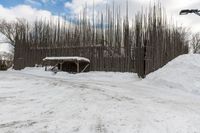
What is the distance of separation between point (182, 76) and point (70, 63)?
9363 mm

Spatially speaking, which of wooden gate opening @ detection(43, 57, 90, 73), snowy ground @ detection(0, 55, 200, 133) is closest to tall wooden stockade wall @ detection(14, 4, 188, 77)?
wooden gate opening @ detection(43, 57, 90, 73)

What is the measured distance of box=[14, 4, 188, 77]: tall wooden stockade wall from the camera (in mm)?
16328

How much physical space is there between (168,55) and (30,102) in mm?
12381

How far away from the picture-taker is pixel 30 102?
21.7 ft

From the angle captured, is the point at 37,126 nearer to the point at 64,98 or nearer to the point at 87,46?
the point at 64,98

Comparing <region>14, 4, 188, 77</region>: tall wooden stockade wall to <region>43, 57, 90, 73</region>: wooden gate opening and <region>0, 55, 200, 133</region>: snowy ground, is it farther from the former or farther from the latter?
<region>0, 55, 200, 133</region>: snowy ground

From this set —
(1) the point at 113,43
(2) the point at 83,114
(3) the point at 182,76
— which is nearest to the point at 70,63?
(1) the point at 113,43

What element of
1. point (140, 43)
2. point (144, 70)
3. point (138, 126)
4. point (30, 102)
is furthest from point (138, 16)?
point (138, 126)

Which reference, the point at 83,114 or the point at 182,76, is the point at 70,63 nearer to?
the point at 182,76

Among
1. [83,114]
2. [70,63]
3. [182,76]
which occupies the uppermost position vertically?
[70,63]

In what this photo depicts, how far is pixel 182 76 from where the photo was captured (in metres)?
12.1

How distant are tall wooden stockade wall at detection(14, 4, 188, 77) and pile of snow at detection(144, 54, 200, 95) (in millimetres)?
2162

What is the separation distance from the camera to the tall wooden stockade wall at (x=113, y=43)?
16328mm

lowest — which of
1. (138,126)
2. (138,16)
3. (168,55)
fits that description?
(138,126)
